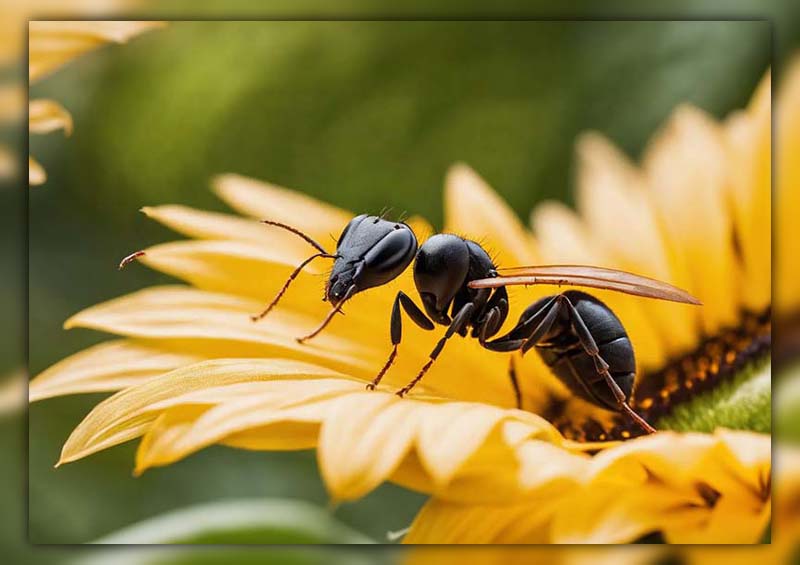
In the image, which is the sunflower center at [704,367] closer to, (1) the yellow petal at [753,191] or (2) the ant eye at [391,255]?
(1) the yellow petal at [753,191]

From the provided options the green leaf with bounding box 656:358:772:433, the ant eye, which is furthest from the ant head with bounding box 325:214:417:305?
the green leaf with bounding box 656:358:772:433

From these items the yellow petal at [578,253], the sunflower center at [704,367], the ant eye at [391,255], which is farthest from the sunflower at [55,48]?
the sunflower center at [704,367]

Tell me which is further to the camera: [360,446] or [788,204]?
[788,204]

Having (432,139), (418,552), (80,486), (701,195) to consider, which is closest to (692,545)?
(418,552)

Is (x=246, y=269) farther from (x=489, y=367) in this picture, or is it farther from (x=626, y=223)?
(x=626, y=223)

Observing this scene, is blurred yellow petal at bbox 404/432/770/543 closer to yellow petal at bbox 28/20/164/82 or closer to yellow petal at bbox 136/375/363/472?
yellow petal at bbox 136/375/363/472

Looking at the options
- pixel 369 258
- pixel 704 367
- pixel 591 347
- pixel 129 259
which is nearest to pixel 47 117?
pixel 129 259

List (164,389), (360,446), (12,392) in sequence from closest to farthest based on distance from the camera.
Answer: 1. (360,446)
2. (164,389)
3. (12,392)
